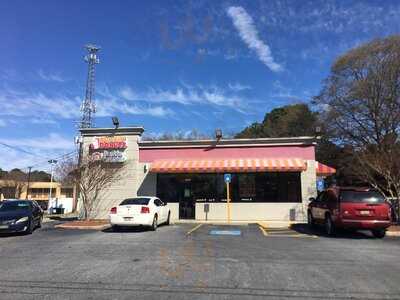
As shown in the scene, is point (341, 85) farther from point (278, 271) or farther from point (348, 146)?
point (278, 271)

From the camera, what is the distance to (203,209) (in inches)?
986

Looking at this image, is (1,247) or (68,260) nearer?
(68,260)

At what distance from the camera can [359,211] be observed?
15703 mm

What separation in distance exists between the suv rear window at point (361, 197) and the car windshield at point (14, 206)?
13.5 m

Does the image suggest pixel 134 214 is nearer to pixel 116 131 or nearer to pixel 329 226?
pixel 329 226

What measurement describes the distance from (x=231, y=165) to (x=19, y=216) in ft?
37.5

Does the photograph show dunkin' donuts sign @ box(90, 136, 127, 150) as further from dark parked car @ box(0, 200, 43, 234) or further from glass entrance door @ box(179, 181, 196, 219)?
dark parked car @ box(0, 200, 43, 234)

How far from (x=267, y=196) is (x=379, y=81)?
1914 cm

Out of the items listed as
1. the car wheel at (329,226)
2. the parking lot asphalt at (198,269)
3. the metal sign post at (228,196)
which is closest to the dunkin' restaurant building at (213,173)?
the metal sign post at (228,196)

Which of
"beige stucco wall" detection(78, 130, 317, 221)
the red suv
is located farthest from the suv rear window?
"beige stucco wall" detection(78, 130, 317, 221)

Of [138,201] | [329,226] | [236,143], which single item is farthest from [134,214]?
[236,143]

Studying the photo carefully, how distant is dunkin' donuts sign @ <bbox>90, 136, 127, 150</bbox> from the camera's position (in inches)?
1032

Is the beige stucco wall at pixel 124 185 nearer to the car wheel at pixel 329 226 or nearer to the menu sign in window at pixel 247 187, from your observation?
the menu sign in window at pixel 247 187

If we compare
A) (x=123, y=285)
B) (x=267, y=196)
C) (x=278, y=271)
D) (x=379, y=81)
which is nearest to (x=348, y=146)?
(x=379, y=81)
